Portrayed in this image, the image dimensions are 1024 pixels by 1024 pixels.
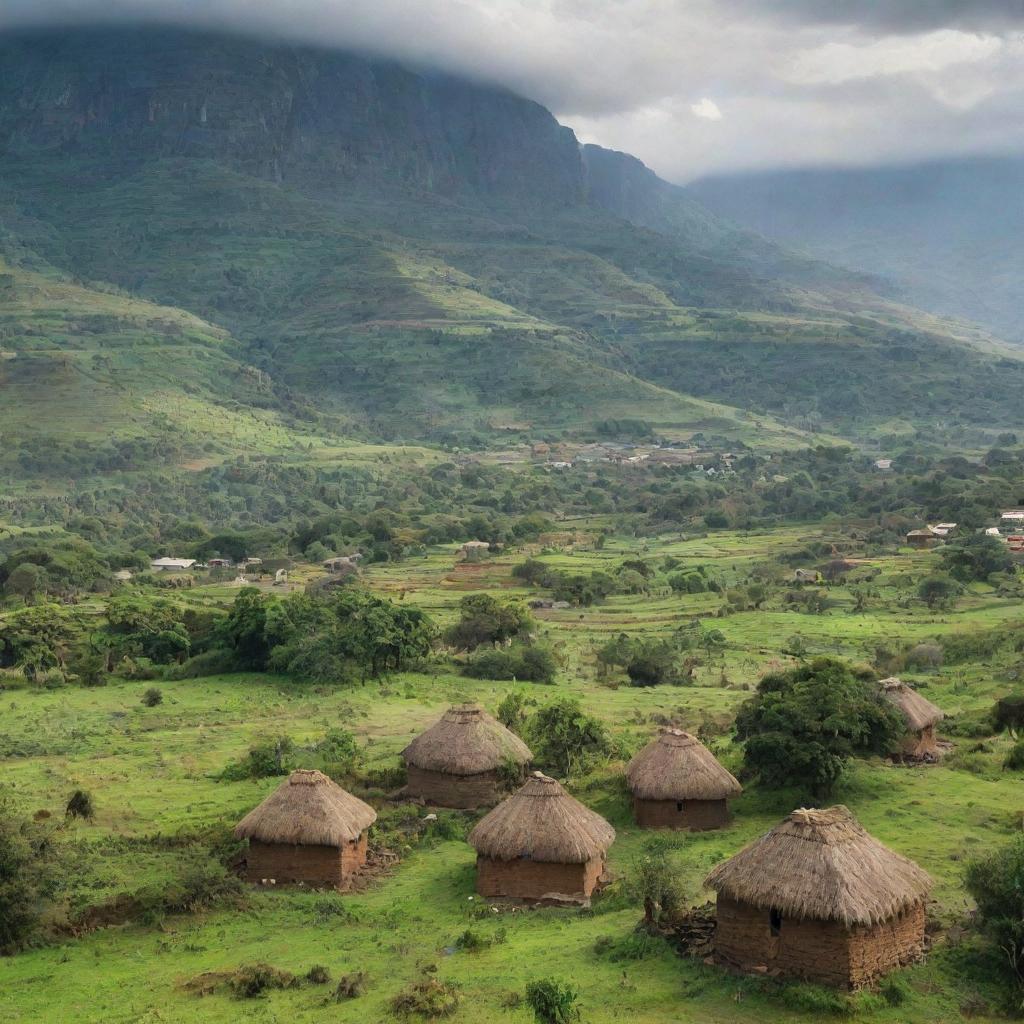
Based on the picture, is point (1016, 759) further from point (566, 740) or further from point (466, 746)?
point (466, 746)

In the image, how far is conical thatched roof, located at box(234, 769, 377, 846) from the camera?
30.2m

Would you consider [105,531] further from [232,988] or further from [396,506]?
[232,988]

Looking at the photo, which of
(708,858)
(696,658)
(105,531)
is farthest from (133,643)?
(105,531)

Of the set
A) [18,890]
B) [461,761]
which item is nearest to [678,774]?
[461,761]

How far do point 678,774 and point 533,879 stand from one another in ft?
17.6

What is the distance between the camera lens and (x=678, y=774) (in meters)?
32.9

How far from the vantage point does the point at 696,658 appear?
57.9 meters

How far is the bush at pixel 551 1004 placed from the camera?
2156cm

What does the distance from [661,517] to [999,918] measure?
99.6 m

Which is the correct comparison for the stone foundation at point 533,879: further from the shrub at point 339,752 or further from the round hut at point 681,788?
the shrub at point 339,752

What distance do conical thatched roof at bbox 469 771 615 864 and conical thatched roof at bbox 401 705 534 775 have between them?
569 centimetres

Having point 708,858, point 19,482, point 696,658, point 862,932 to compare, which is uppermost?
point 862,932

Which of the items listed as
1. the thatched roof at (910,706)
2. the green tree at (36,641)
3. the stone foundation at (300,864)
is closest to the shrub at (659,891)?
the stone foundation at (300,864)

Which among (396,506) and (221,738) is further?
(396,506)
